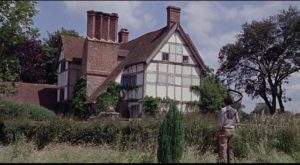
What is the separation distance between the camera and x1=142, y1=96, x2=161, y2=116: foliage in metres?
36.2

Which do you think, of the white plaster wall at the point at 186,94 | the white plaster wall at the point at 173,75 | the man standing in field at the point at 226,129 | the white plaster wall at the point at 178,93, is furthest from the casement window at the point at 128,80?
the man standing in field at the point at 226,129

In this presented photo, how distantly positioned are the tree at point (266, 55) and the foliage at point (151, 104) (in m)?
15.7

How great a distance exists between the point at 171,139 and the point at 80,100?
27.7 m

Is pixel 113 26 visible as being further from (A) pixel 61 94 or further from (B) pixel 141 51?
(A) pixel 61 94

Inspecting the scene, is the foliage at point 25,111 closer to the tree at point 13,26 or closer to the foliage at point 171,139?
the tree at point 13,26

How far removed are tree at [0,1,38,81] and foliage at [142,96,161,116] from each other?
558 inches

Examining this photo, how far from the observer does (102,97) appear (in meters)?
38.4

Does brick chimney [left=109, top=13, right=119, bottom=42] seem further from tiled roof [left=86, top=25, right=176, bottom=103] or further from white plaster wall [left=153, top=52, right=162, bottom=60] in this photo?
white plaster wall [left=153, top=52, right=162, bottom=60]

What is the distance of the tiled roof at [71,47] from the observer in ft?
145

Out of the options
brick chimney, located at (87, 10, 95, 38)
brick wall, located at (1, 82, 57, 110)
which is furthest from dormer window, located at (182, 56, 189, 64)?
brick wall, located at (1, 82, 57, 110)

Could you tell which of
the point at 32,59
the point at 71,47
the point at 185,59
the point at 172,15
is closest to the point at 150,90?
the point at 185,59

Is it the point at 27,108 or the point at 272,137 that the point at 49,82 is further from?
the point at 272,137

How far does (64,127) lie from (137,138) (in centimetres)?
477

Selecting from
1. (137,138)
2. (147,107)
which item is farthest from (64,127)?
(147,107)
